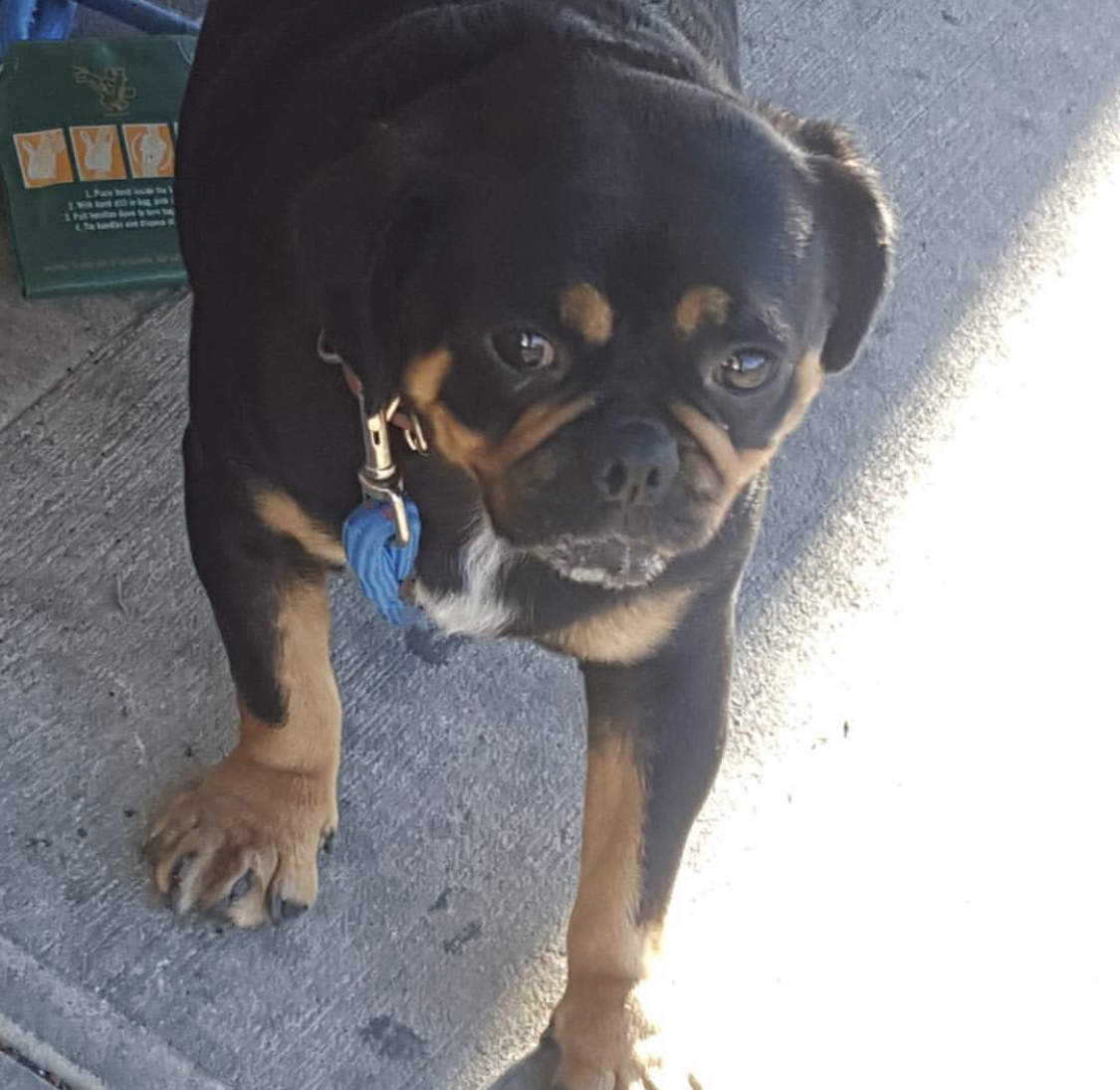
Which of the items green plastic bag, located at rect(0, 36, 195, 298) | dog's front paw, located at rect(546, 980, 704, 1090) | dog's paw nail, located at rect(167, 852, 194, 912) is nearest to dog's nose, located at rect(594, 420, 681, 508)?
dog's front paw, located at rect(546, 980, 704, 1090)

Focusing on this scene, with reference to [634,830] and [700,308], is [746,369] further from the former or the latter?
[634,830]

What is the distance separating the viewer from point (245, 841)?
6.93 feet

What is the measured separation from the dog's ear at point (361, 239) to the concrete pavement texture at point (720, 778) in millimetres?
854

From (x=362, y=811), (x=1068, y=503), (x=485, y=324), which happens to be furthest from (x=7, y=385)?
(x=1068, y=503)

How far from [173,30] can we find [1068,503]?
166cm

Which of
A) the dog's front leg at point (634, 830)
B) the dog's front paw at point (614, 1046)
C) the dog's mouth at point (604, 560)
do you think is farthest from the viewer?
the dog's front paw at point (614, 1046)

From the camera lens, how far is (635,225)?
1.47 m

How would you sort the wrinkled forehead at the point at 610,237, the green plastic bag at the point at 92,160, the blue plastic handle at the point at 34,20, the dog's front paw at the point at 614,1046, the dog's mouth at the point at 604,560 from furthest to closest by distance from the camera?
the blue plastic handle at the point at 34,20 < the green plastic bag at the point at 92,160 < the dog's front paw at the point at 614,1046 < the dog's mouth at the point at 604,560 < the wrinkled forehead at the point at 610,237

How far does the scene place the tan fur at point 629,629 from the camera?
70.9 inches

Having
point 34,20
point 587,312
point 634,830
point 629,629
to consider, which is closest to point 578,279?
point 587,312

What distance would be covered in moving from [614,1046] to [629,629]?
0.54m

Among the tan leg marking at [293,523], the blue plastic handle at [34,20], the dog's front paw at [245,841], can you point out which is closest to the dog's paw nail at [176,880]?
the dog's front paw at [245,841]

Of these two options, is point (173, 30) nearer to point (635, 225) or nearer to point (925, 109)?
point (925, 109)

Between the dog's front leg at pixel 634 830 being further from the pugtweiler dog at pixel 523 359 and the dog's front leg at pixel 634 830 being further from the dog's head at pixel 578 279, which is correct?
the dog's head at pixel 578 279
